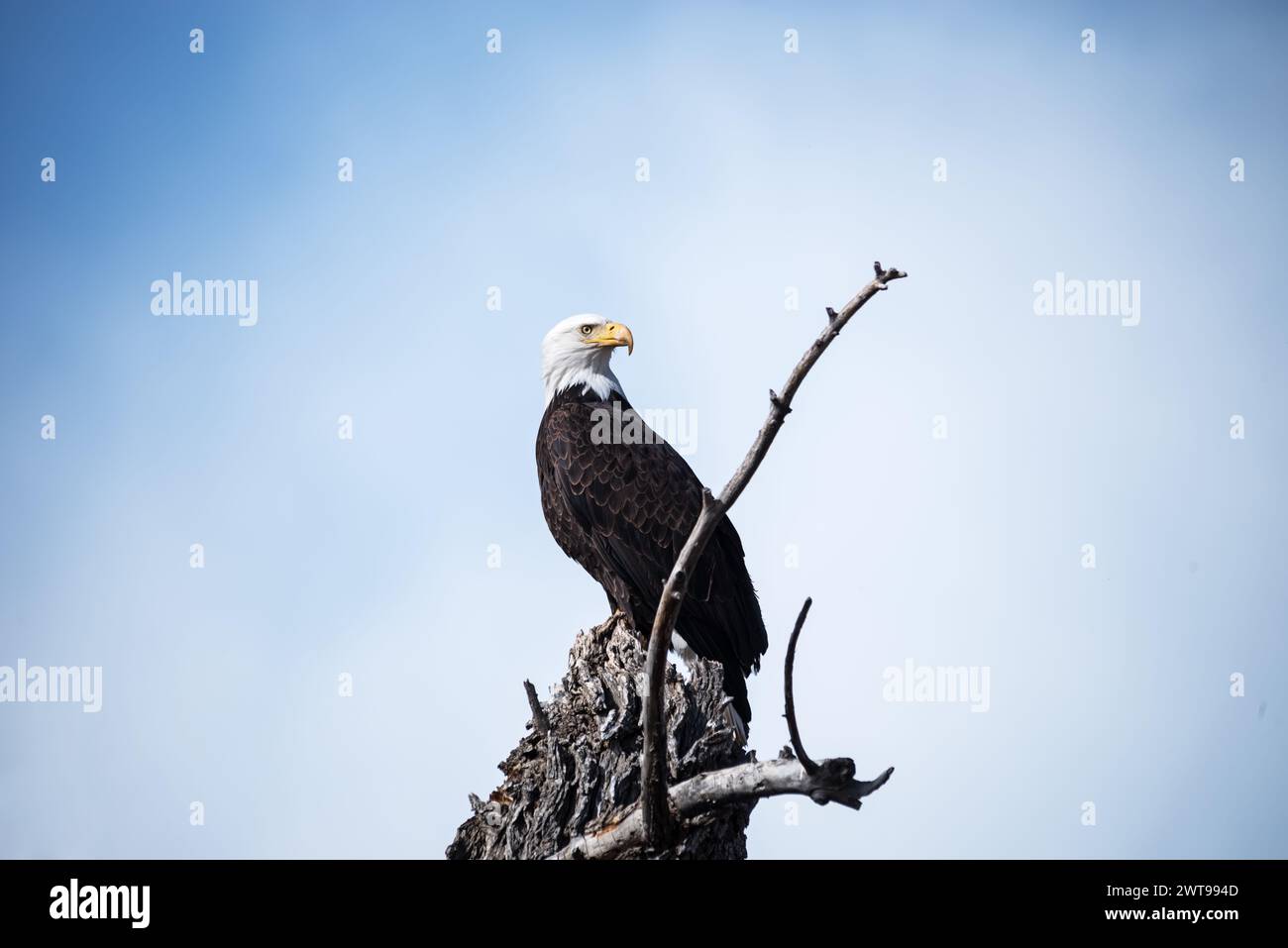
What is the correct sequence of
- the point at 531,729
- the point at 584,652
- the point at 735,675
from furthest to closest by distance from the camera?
the point at 735,675, the point at 584,652, the point at 531,729

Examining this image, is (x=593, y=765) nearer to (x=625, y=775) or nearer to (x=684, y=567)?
(x=625, y=775)

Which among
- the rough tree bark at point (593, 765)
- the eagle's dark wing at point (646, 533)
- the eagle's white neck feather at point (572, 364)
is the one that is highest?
the eagle's white neck feather at point (572, 364)

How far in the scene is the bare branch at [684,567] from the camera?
132 inches

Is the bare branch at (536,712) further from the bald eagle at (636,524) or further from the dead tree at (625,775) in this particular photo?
the bald eagle at (636,524)

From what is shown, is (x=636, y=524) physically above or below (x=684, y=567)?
above

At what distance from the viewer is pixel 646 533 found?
7902 mm

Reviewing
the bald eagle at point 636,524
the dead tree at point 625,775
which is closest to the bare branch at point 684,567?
the dead tree at point 625,775

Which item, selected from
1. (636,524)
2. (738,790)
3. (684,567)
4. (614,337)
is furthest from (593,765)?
(614,337)

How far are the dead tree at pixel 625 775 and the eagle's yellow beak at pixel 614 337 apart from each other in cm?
244

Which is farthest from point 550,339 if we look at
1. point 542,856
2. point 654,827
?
point 654,827

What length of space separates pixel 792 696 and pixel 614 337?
5.21m
